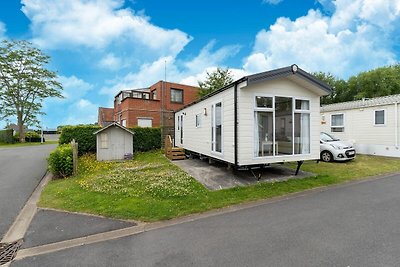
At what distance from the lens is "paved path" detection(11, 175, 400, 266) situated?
10.8ft

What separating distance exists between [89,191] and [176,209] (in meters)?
3.14

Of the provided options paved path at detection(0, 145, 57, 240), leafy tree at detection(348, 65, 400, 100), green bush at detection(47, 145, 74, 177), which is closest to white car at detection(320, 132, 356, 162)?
green bush at detection(47, 145, 74, 177)

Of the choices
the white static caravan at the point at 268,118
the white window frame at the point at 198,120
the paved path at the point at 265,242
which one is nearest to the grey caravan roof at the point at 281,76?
the white static caravan at the point at 268,118

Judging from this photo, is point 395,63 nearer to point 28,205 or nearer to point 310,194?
point 310,194

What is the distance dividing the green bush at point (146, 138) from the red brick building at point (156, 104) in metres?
0.82

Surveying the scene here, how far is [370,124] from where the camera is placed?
1469 centimetres

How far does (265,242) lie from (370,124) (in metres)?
14.9

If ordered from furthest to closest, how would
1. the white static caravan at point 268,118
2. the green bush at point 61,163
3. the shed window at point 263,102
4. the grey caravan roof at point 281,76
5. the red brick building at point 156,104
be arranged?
the red brick building at point 156,104
the green bush at point 61,163
the shed window at point 263,102
the white static caravan at point 268,118
the grey caravan roof at point 281,76

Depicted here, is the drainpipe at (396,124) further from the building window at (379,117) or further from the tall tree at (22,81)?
the tall tree at (22,81)

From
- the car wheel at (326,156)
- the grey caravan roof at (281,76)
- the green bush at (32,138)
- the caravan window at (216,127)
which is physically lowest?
the car wheel at (326,156)

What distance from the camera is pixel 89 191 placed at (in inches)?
273

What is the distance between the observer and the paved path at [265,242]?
329 cm

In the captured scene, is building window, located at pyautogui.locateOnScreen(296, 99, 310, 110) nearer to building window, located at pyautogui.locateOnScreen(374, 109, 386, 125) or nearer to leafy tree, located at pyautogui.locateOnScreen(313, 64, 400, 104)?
building window, located at pyautogui.locateOnScreen(374, 109, 386, 125)

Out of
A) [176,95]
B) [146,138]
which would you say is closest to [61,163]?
[146,138]
